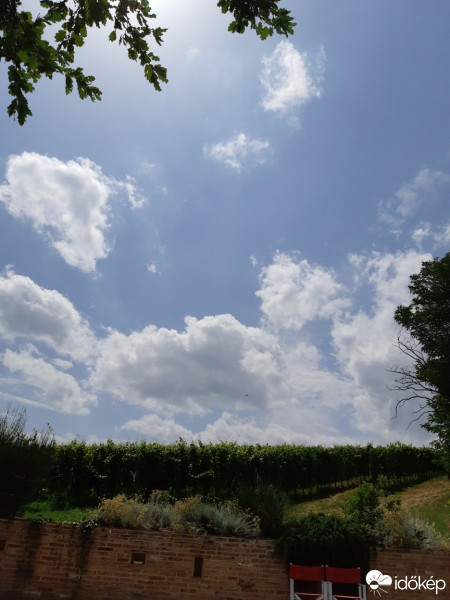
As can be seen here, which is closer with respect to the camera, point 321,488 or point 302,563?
point 302,563

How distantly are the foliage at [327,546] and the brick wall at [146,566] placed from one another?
0.26 metres

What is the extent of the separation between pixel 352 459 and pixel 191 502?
17209mm

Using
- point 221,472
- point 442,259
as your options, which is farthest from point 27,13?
point 442,259

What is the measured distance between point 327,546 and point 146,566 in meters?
3.34

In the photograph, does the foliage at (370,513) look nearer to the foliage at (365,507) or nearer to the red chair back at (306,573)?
the foliage at (365,507)

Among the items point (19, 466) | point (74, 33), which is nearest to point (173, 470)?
point (19, 466)

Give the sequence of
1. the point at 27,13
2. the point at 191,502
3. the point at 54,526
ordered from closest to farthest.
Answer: the point at 27,13, the point at 54,526, the point at 191,502

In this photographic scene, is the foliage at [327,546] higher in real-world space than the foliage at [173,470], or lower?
lower

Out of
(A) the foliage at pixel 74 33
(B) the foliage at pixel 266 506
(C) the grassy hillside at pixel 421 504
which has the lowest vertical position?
(B) the foliage at pixel 266 506

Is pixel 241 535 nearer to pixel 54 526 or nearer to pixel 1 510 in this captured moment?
pixel 54 526

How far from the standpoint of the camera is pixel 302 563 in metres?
7.77

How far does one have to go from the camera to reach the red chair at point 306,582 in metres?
7.16

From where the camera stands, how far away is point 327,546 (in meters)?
7.73

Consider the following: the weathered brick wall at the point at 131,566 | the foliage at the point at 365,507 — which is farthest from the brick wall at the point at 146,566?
the foliage at the point at 365,507
